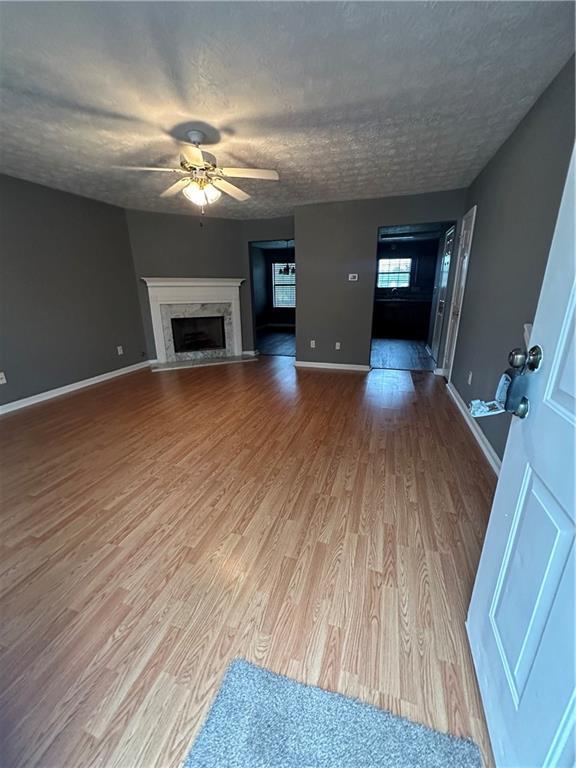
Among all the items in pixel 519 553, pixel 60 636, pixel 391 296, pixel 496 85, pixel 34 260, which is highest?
pixel 496 85

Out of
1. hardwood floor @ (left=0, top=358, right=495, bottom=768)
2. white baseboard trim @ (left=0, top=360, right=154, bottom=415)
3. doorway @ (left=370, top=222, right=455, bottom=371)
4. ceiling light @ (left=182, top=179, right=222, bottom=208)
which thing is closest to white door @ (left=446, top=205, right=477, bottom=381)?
hardwood floor @ (left=0, top=358, right=495, bottom=768)

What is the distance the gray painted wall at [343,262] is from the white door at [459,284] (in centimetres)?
46

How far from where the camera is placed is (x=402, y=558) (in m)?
1.47

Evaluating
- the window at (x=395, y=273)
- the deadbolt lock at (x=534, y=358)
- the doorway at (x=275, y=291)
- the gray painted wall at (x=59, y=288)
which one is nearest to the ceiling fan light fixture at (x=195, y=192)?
the gray painted wall at (x=59, y=288)

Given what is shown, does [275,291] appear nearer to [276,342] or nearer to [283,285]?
[283,285]

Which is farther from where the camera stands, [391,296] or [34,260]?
[391,296]

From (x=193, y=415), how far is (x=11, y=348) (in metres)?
2.17

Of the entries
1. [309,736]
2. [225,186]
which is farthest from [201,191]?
[309,736]

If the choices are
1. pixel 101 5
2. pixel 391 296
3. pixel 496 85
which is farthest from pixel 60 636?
pixel 391 296

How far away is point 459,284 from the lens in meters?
3.76

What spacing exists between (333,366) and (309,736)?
4.30 metres

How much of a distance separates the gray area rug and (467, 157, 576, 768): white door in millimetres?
177

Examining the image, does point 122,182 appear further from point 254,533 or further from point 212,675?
point 212,675

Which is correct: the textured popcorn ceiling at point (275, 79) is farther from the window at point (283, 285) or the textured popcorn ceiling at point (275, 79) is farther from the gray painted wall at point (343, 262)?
the window at point (283, 285)
